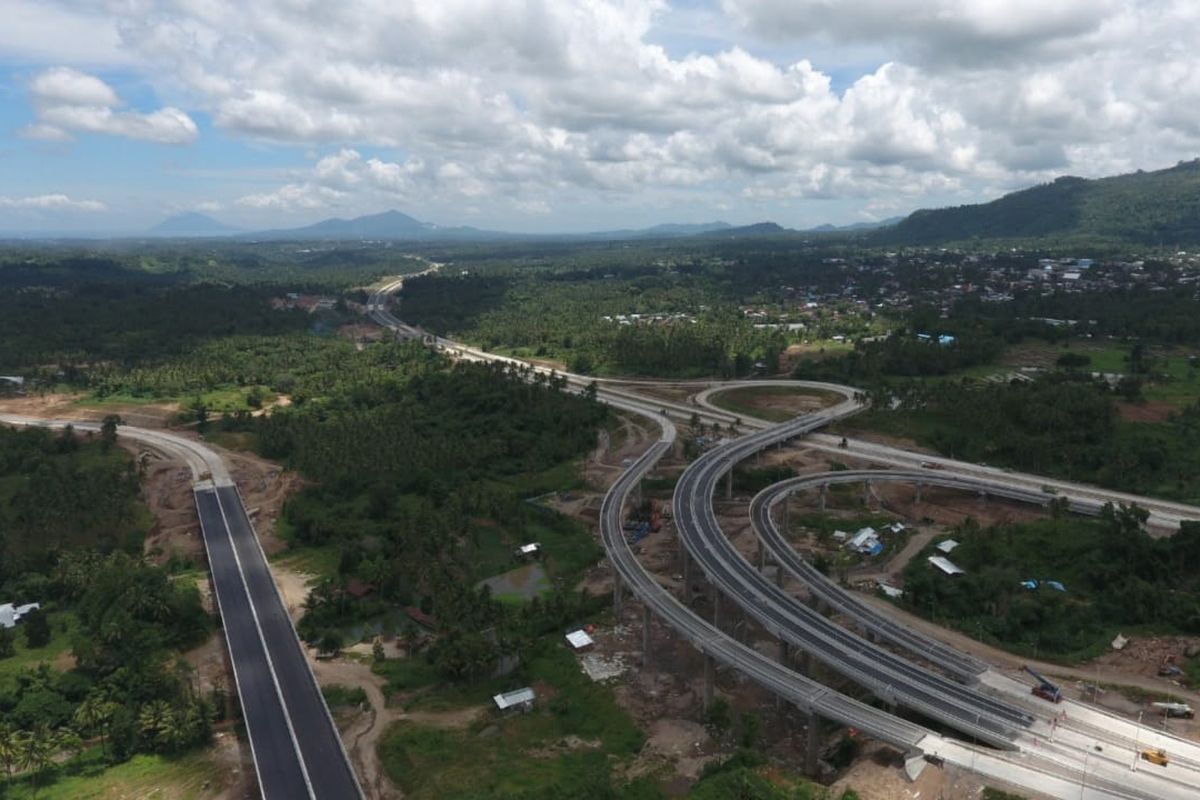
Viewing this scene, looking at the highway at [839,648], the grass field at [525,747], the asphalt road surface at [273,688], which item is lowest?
the grass field at [525,747]

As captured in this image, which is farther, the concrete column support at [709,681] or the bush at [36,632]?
the bush at [36,632]

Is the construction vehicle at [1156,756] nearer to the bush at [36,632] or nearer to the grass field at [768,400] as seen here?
the grass field at [768,400]

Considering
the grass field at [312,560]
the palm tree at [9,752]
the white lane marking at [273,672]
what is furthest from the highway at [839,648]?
the palm tree at [9,752]

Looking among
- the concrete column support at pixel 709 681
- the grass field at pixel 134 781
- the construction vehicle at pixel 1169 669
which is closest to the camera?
the grass field at pixel 134 781

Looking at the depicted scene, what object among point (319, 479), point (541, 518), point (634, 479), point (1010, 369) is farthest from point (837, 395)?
point (319, 479)

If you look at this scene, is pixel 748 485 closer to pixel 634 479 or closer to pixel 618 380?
pixel 634 479

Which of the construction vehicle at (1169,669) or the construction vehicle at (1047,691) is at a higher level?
the construction vehicle at (1047,691)

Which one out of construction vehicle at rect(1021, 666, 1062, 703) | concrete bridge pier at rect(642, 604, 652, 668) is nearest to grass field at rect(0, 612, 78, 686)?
concrete bridge pier at rect(642, 604, 652, 668)

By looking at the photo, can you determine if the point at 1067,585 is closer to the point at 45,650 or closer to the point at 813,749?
the point at 813,749

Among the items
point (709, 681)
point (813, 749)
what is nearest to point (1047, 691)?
point (813, 749)
